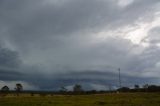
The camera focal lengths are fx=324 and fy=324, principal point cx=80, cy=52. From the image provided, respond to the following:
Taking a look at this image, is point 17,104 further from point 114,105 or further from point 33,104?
point 114,105

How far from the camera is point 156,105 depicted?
90.4 metres

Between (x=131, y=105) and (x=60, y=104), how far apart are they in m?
22.1

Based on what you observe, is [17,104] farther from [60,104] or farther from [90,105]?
[90,105]

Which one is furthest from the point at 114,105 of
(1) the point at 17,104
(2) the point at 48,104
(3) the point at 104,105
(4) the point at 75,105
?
(1) the point at 17,104

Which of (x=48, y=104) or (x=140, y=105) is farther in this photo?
(x=48, y=104)

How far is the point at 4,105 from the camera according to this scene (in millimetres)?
97875

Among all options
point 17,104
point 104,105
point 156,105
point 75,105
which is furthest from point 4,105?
point 156,105

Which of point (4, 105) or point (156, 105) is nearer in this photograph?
point (156, 105)

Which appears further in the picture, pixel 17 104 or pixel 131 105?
pixel 17 104

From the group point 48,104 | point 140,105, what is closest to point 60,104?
point 48,104

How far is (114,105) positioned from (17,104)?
98.6ft

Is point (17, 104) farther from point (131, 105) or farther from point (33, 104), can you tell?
point (131, 105)

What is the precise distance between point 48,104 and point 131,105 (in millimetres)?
24950

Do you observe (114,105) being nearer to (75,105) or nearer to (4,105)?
(75,105)
